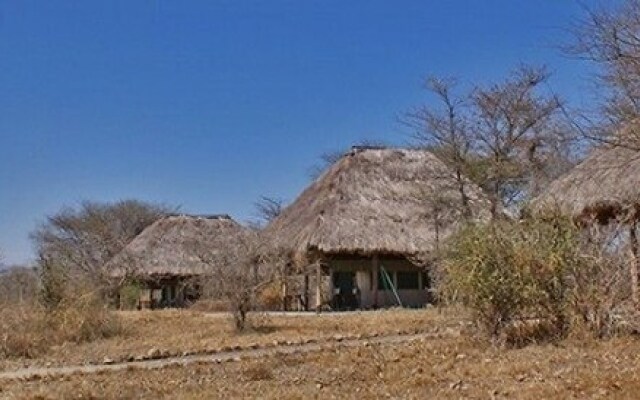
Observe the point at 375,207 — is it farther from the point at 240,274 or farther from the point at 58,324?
the point at 58,324

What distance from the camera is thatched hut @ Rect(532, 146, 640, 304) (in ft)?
34.2

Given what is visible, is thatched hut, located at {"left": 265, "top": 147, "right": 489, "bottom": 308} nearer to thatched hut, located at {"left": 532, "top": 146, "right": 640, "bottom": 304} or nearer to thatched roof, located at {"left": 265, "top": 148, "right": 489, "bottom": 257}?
thatched roof, located at {"left": 265, "top": 148, "right": 489, "bottom": 257}

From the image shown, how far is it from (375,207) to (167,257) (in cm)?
962

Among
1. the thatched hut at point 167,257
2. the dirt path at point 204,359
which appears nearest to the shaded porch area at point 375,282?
the thatched hut at point 167,257

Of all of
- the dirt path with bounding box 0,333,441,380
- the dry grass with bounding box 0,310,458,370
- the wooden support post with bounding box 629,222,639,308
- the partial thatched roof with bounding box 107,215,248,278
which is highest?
the partial thatched roof with bounding box 107,215,248,278

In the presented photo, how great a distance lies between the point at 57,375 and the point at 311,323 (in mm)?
7661

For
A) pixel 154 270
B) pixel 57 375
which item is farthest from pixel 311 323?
pixel 154 270

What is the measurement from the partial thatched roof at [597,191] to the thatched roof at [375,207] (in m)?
7.57

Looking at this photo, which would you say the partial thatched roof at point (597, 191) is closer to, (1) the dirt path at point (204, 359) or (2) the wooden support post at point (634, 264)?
(2) the wooden support post at point (634, 264)

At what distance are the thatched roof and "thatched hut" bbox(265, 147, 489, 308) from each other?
0.09 ft

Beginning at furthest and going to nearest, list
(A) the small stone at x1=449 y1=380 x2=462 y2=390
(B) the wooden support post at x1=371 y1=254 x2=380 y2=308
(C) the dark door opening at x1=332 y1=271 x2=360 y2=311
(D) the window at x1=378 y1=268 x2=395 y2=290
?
(C) the dark door opening at x1=332 y1=271 x2=360 y2=311 → (D) the window at x1=378 y1=268 x2=395 y2=290 → (B) the wooden support post at x1=371 y1=254 x2=380 y2=308 → (A) the small stone at x1=449 y1=380 x2=462 y2=390

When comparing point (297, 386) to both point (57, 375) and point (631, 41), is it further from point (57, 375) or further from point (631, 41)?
point (631, 41)

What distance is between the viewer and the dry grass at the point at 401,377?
688cm

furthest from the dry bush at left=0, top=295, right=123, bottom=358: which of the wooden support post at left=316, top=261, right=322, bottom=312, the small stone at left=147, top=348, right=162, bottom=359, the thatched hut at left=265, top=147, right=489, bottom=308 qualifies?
the wooden support post at left=316, top=261, right=322, bottom=312
